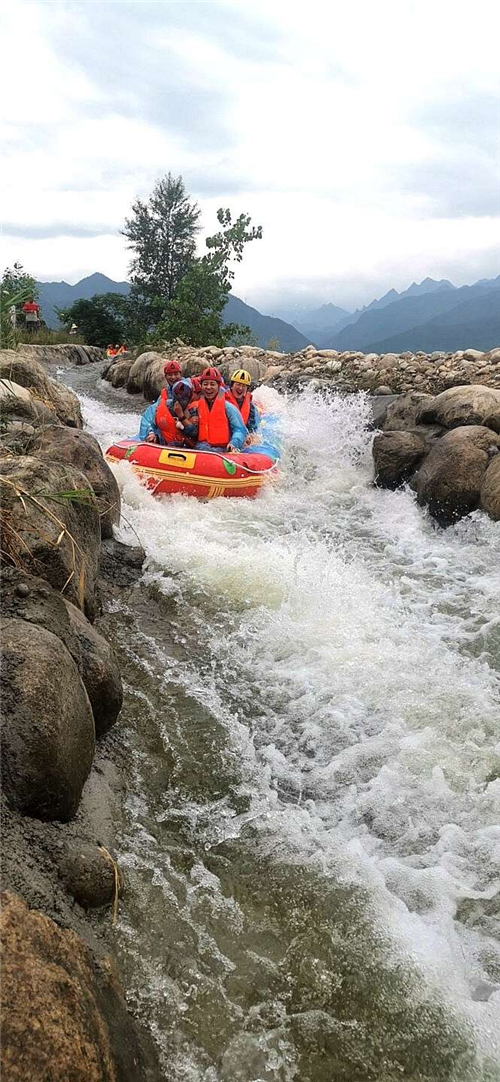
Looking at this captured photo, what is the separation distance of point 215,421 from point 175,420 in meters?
0.58

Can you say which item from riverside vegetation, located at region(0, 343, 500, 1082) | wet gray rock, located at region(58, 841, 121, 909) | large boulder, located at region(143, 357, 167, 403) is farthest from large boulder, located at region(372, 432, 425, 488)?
large boulder, located at region(143, 357, 167, 403)

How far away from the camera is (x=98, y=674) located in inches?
108

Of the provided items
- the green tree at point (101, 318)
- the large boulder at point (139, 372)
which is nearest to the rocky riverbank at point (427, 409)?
the large boulder at point (139, 372)

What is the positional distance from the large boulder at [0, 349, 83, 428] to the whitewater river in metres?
2.36

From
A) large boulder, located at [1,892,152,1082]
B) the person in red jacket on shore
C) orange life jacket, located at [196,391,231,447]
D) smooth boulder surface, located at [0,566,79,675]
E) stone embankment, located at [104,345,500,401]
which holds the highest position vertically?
the person in red jacket on shore

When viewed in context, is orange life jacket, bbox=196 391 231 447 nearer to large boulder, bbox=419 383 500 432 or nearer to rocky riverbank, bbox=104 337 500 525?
rocky riverbank, bbox=104 337 500 525

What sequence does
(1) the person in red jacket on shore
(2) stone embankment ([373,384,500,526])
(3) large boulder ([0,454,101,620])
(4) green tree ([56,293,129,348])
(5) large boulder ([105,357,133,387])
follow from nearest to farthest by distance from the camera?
(3) large boulder ([0,454,101,620]) < (2) stone embankment ([373,384,500,526]) < (5) large boulder ([105,357,133,387]) < (1) the person in red jacket on shore < (4) green tree ([56,293,129,348])

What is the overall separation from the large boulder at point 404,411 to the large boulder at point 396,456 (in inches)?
26.4

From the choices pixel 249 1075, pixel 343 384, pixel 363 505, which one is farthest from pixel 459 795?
pixel 343 384

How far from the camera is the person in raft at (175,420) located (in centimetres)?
885

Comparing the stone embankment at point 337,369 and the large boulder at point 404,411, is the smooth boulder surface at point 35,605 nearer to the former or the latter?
the large boulder at point 404,411

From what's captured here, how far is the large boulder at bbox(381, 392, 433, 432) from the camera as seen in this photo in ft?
30.1

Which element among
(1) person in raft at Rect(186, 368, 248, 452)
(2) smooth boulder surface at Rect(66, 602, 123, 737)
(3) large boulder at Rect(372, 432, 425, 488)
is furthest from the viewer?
(1) person in raft at Rect(186, 368, 248, 452)

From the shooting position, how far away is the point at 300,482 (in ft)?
29.6
